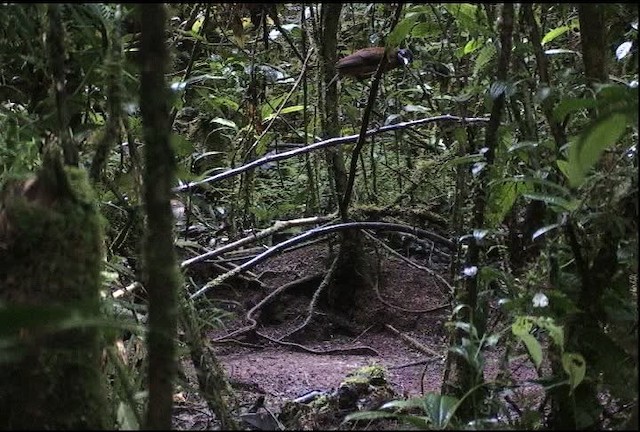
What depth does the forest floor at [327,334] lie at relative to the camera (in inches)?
89.4

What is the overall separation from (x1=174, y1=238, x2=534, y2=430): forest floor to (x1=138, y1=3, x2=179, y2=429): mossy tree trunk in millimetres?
1173

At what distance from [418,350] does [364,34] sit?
178 cm

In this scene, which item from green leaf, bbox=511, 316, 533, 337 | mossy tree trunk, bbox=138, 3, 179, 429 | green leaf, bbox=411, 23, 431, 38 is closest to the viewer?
mossy tree trunk, bbox=138, 3, 179, 429

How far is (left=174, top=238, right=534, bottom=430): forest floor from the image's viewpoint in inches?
89.4

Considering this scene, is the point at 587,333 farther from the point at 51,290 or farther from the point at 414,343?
the point at 414,343

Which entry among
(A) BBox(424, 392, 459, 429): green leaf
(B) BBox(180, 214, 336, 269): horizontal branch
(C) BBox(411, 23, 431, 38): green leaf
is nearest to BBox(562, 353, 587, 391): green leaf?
(A) BBox(424, 392, 459, 429): green leaf

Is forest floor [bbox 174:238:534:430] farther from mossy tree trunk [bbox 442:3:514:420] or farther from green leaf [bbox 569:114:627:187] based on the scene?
green leaf [bbox 569:114:627:187]

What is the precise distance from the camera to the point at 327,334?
9.88 feet

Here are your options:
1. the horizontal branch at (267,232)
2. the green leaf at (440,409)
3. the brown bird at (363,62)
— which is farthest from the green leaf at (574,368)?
the brown bird at (363,62)

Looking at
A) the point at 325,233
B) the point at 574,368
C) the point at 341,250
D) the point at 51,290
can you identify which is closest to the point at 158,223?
the point at 51,290

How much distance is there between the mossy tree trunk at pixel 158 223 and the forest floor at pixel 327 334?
3.85 feet

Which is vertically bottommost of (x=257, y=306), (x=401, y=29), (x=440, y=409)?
(x=257, y=306)

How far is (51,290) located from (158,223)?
261 millimetres

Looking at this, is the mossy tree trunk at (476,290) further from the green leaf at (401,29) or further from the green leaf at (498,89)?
the green leaf at (401,29)
